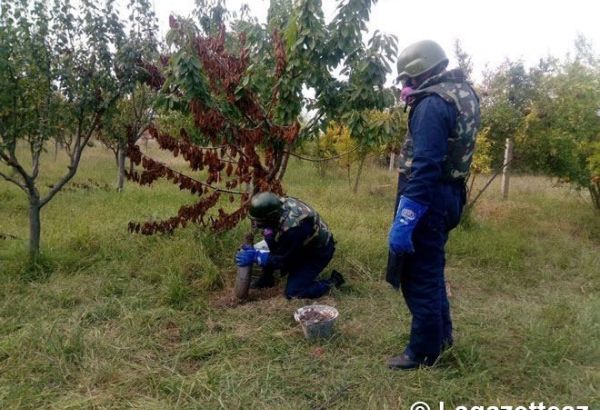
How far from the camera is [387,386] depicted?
8.20 feet

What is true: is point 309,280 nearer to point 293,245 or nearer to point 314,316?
point 293,245

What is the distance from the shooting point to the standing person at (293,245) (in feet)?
11.5

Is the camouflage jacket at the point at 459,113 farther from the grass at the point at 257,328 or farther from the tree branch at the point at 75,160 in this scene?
the tree branch at the point at 75,160

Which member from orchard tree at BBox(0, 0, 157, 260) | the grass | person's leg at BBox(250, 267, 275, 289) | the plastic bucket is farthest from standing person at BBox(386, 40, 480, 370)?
orchard tree at BBox(0, 0, 157, 260)

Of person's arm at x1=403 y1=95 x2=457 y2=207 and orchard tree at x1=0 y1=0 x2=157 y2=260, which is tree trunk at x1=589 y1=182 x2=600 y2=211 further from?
orchard tree at x1=0 y1=0 x2=157 y2=260

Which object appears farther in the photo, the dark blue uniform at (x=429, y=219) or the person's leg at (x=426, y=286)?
the person's leg at (x=426, y=286)

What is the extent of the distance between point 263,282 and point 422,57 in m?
2.52

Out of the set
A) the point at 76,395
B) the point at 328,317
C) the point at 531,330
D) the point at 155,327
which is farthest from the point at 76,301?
the point at 531,330

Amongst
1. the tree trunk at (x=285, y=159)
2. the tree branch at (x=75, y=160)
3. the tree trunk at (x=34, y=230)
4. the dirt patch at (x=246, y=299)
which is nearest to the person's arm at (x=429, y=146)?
the tree trunk at (x=285, y=159)

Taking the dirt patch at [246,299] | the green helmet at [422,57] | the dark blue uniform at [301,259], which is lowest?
the dirt patch at [246,299]

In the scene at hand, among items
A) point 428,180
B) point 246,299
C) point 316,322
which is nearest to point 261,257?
point 246,299

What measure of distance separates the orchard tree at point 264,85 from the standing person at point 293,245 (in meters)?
0.36

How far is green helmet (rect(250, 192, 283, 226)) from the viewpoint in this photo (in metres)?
3.43

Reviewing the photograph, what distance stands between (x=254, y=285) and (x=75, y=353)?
170cm
